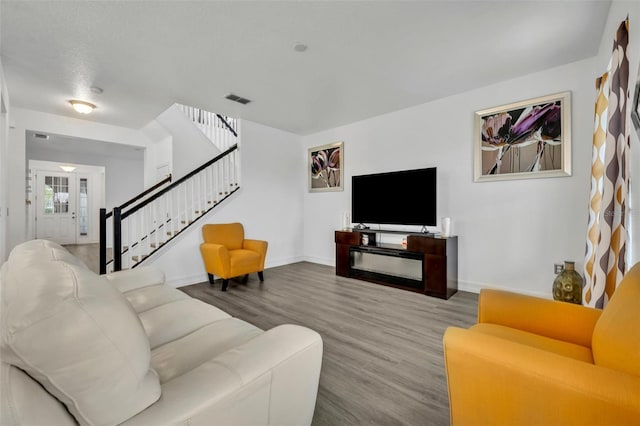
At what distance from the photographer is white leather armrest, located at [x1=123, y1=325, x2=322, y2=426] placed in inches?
29.6

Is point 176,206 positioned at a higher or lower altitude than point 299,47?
lower

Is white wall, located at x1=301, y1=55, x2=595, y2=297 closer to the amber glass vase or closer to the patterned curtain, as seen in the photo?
the amber glass vase

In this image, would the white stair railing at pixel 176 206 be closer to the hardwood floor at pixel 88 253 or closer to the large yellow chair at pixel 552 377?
the hardwood floor at pixel 88 253

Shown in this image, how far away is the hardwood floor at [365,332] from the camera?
5.11 feet

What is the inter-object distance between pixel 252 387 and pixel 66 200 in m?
9.94

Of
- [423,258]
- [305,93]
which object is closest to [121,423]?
[423,258]

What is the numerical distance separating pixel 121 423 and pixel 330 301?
273cm

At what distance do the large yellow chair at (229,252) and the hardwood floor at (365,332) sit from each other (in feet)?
0.77

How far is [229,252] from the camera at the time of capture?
3.96m

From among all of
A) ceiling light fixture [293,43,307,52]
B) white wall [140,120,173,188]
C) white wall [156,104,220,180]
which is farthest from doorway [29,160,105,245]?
ceiling light fixture [293,43,307,52]

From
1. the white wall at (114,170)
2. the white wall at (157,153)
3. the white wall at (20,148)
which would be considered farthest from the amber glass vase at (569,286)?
the white wall at (114,170)

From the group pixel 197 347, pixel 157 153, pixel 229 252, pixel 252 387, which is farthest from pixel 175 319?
pixel 157 153

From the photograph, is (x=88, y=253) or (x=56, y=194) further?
(x=56, y=194)

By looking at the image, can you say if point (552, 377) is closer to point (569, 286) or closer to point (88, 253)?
point (569, 286)
